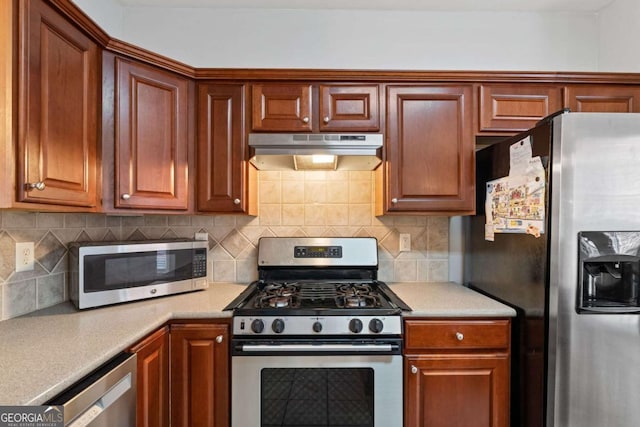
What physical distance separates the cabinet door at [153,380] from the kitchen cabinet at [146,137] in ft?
2.22

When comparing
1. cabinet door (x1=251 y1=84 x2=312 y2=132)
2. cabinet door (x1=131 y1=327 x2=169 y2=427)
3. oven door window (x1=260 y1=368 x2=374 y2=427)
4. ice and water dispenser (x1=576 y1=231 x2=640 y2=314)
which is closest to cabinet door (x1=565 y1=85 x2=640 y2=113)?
ice and water dispenser (x1=576 y1=231 x2=640 y2=314)

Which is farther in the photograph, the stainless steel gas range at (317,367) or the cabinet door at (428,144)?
the cabinet door at (428,144)

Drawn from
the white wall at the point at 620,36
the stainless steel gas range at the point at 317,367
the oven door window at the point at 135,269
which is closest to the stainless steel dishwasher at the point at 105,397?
the stainless steel gas range at the point at 317,367

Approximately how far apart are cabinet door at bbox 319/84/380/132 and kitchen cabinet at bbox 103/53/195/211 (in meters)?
0.76

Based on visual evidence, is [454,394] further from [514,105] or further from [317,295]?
[514,105]

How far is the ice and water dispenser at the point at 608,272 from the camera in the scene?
4.07ft

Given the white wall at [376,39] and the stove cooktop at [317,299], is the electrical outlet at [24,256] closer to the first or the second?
the stove cooktop at [317,299]

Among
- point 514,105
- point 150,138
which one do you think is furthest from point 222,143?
point 514,105

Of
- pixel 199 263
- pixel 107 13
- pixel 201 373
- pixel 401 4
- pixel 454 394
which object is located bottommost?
pixel 454 394

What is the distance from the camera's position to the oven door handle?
4.85ft

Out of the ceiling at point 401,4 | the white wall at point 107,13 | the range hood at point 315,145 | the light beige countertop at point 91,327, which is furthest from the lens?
the ceiling at point 401,4

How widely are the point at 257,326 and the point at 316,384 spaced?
15.4 inches

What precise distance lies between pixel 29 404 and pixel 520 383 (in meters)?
1.84

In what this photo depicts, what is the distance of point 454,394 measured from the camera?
4.96 feet
